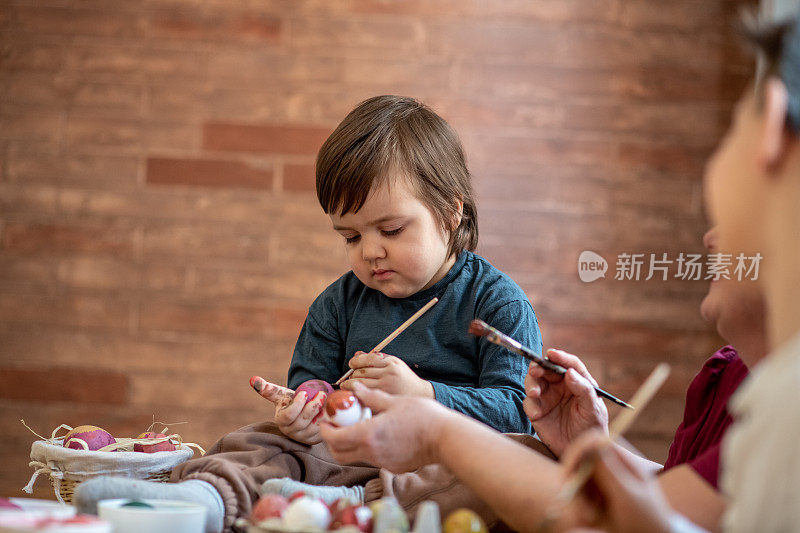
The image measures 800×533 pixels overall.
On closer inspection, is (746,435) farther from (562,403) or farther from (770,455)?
(562,403)

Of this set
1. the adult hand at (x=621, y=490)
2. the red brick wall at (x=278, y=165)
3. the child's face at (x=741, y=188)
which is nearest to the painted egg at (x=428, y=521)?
the adult hand at (x=621, y=490)

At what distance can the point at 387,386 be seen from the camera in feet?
4.90

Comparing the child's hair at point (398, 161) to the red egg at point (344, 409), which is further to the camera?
the child's hair at point (398, 161)

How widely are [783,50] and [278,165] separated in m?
2.44

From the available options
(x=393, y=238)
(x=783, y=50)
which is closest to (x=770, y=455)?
(x=783, y=50)

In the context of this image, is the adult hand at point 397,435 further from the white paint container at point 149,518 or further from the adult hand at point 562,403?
the adult hand at point 562,403

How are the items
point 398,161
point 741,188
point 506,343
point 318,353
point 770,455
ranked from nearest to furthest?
point 770,455, point 741,188, point 506,343, point 398,161, point 318,353

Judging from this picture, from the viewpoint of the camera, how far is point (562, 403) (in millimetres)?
1406

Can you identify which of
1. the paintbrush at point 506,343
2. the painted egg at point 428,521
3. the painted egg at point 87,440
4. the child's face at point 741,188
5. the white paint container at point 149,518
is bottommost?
the painted egg at point 87,440

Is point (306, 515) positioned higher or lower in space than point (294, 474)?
higher

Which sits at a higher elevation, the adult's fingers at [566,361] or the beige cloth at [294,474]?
the adult's fingers at [566,361]

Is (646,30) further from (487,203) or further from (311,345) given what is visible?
(311,345)

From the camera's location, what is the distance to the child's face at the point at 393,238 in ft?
5.68

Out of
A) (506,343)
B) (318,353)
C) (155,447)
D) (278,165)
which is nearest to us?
(506,343)
